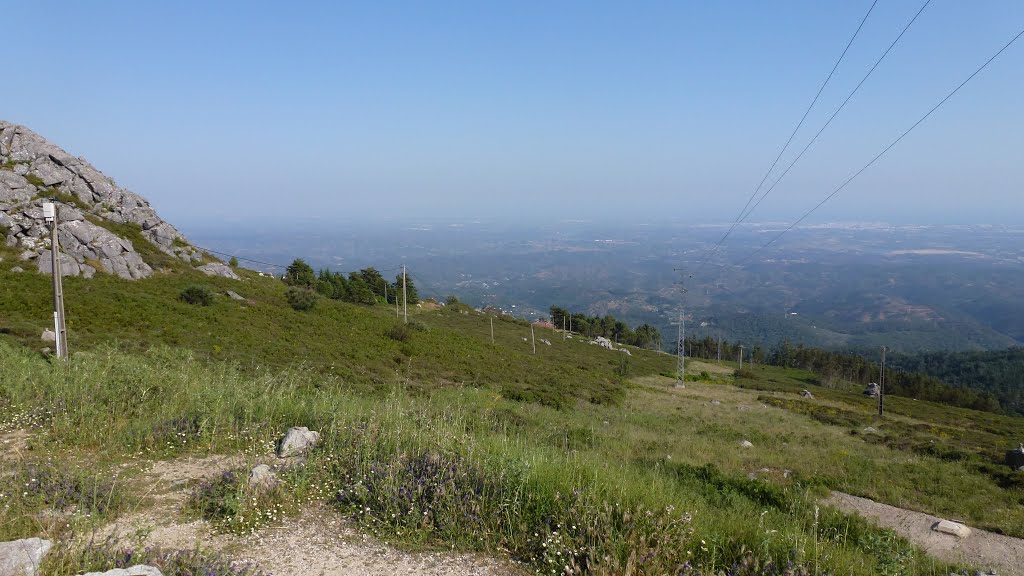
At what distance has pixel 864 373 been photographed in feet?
334

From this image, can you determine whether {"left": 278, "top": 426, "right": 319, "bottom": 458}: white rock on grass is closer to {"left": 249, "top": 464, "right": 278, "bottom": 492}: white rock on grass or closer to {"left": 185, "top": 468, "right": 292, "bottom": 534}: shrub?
{"left": 249, "top": 464, "right": 278, "bottom": 492}: white rock on grass

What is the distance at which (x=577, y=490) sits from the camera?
4832 millimetres

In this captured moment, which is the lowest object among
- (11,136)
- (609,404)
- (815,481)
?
(609,404)

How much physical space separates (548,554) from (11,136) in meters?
61.7

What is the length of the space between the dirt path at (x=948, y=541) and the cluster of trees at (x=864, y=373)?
89371mm

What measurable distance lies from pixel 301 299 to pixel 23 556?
3945cm

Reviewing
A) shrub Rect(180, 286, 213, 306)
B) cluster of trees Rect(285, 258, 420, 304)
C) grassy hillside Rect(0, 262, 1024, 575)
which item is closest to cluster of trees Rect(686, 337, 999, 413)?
cluster of trees Rect(285, 258, 420, 304)

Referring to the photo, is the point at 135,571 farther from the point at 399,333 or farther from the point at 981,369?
the point at 981,369

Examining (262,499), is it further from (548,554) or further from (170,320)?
(170,320)

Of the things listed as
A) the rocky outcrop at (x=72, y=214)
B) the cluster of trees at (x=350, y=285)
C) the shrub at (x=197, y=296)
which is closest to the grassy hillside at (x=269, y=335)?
the shrub at (x=197, y=296)

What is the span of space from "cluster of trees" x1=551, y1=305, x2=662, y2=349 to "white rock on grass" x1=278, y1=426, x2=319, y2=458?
99.9m

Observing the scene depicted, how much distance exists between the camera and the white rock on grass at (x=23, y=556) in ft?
10.6

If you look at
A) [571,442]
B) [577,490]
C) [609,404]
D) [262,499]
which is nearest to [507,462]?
[577,490]

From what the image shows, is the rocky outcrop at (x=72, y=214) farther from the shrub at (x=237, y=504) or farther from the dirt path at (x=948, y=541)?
the dirt path at (x=948, y=541)
